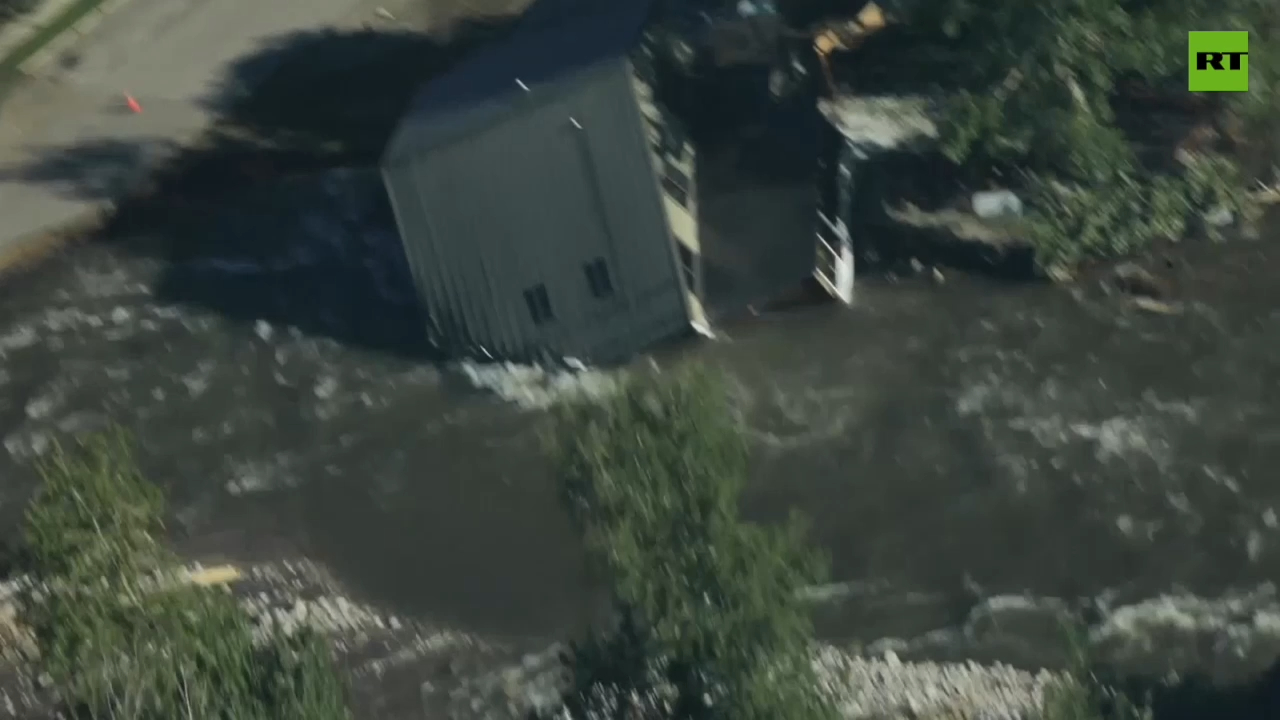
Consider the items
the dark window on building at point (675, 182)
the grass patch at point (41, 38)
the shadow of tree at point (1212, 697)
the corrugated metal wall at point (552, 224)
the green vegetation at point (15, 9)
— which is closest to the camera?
the shadow of tree at point (1212, 697)

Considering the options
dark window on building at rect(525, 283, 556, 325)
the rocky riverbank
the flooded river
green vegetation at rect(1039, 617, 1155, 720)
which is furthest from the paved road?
green vegetation at rect(1039, 617, 1155, 720)

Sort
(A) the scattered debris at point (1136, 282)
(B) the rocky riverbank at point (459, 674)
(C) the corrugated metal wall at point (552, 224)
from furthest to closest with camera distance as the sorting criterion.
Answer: (A) the scattered debris at point (1136, 282) < (C) the corrugated metal wall at point (552, 224) < (B) the rocky riverbank at point (459, 674)

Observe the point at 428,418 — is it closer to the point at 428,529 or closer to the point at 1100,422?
the point at 428,529

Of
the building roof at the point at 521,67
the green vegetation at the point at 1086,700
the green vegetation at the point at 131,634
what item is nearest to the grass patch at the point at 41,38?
the building roof at the point at 521,67

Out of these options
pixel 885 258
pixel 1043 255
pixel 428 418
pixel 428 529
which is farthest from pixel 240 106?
pixel 1043 255

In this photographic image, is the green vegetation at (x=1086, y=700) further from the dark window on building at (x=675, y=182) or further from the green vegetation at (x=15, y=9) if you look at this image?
the green vegetation at (x=15, y=9)

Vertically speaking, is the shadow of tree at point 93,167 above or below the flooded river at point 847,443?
above
